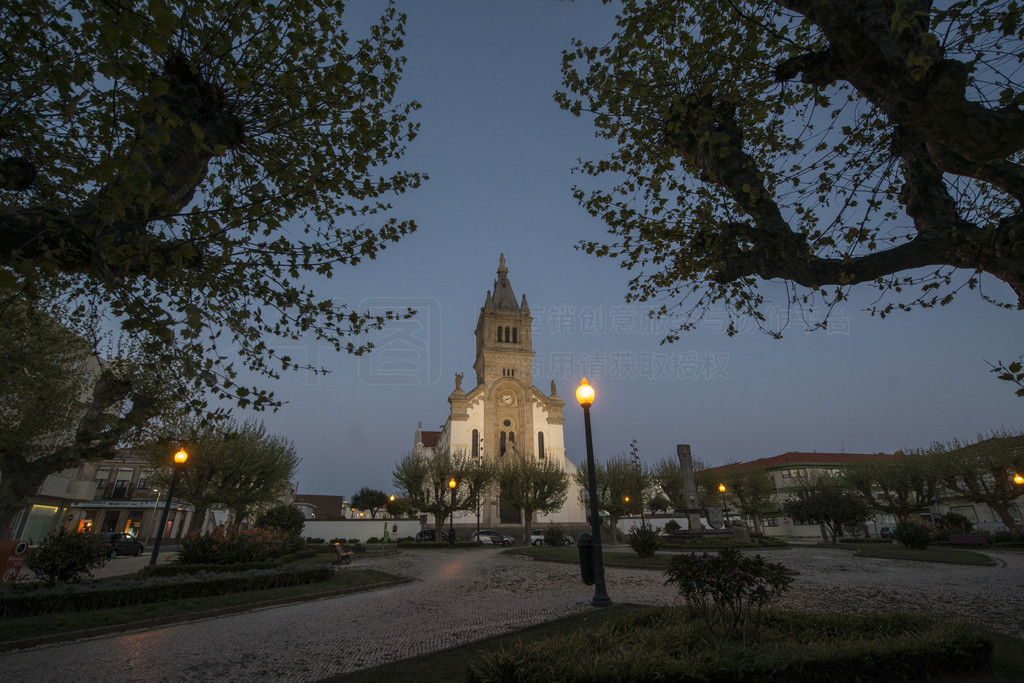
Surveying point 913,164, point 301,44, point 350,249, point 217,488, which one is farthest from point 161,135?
point 217,488

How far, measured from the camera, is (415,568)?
58.6 ft

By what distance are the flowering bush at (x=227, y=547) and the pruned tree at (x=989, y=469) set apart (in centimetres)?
3926

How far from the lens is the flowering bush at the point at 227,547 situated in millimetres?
Answer: 15352

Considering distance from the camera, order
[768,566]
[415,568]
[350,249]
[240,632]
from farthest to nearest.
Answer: [415,568], [240,632], [350,249], [768,566]

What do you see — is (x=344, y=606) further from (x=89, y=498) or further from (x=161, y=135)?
(x=89, y=498)

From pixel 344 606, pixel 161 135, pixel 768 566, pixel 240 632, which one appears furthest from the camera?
pixel 344 606

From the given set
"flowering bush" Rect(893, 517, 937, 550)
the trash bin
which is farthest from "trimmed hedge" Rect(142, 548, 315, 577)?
"flowering bush" Rect(893, 517, 937, 550)

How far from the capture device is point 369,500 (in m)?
70.6

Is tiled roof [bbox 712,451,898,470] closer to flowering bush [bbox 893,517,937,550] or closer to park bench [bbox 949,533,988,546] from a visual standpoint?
park bench [bbox 949,533,988,546]

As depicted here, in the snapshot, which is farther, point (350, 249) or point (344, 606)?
point (344, 606)

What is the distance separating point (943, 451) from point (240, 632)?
1834 inches

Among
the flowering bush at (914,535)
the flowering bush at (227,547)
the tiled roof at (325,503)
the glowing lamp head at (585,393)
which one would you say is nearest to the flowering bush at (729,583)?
the glowing lamp head at (585,393)

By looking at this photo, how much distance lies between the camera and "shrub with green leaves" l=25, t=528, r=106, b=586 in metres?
11.6

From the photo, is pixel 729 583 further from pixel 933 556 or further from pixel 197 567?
pixel 933 556
